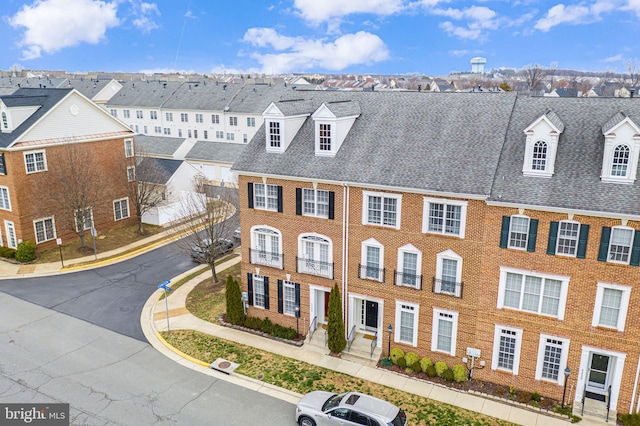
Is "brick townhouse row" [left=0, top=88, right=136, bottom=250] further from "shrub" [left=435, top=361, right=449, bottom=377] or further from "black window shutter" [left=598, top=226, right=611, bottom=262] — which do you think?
"black window shutter" [left=598, top=226, right=611, bottom=262]

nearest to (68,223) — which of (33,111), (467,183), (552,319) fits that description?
(33,111)

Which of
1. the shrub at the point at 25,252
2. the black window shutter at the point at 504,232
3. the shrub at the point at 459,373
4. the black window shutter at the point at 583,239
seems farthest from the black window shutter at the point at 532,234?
the shrub at the point at 25,252

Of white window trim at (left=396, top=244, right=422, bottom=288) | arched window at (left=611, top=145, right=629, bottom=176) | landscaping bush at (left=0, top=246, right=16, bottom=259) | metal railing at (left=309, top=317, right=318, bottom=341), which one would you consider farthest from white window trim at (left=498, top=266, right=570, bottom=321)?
landscaping bush at (left=0, top=246, right=16, bottom=259)

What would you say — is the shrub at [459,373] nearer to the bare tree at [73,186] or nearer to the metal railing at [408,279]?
the metal railing at [408,279]

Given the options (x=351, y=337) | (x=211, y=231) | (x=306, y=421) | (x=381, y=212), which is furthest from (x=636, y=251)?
(x=211, y=231)

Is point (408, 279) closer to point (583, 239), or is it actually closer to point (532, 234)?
point (532, 234)
